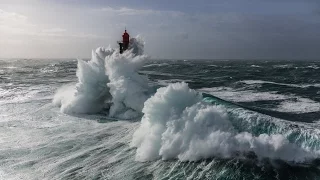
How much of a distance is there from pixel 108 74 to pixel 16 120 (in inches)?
240

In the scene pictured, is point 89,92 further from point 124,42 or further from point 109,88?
point 124,42

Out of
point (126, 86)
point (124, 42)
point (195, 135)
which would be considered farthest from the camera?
point (124, 42)

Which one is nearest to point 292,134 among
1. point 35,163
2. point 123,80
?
point 35,163

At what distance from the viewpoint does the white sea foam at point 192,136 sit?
369 inches

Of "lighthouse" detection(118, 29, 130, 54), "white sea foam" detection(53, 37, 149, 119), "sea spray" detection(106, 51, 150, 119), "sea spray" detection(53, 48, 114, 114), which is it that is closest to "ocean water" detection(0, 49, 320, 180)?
"sea spray" detection(106, 51, 150, 119)

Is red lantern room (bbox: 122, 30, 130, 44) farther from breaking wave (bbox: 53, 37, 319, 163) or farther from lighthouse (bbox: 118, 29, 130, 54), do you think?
breaking wave (bbox: 53, 37, 319, 163)

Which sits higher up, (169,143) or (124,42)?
(124,42)

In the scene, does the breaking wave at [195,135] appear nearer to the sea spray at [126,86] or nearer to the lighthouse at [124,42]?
the sea spray at [126,86]

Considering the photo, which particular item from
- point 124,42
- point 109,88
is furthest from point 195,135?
point 124,42

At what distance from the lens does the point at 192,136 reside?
10.3 m

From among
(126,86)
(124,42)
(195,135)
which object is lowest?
(195,135)

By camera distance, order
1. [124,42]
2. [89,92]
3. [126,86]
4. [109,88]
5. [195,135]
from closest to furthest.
A: [195,135]
[126,86]
[89,92]
[109,88]
[124,42]

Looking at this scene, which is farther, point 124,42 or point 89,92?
point 124,42

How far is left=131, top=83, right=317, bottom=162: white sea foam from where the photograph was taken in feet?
30.8
